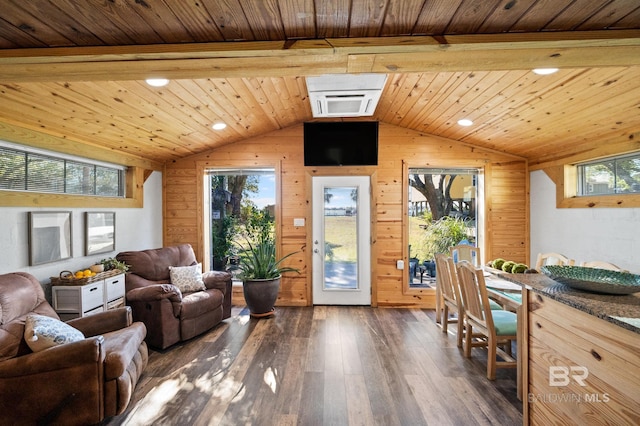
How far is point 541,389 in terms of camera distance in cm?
153

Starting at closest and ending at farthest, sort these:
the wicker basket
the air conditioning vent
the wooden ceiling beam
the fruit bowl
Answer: the fruit bowl < the wooden ceiling beam < the air conditioning vent < the wicker basket

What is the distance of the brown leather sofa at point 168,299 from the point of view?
→ 314 cm

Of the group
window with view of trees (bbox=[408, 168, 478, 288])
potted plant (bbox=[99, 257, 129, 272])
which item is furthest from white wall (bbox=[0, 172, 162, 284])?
window with view of trees (bbox=[408, 168, 478, 288])

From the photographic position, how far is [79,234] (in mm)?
3371

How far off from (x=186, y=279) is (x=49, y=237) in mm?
1433

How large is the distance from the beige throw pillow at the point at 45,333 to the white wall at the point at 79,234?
94 cm

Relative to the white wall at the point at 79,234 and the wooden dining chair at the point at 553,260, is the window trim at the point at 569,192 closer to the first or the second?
the wooden dining chair at the point at 553,260

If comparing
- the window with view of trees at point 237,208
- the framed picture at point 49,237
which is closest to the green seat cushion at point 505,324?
the window with view of trees at point 237,208

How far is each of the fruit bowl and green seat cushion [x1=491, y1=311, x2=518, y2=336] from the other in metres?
1.21

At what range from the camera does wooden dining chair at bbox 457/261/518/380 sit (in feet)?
8.49

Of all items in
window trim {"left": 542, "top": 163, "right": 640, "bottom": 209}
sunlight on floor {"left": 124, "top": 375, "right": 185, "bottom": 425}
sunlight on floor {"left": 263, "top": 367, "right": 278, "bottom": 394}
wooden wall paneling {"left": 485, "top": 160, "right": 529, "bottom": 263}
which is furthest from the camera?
wooden wall paneling {"left": 485, "top": 160, "right": 529, "bottom": 263}

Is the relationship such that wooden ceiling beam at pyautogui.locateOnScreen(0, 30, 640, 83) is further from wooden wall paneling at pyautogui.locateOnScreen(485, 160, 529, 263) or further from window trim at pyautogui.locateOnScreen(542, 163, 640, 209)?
wooden wall paneling at pyautogui.locateOnScreen(485, 160, 529, 263)

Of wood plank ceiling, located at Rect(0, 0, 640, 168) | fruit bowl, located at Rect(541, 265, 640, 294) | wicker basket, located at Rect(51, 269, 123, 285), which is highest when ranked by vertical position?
wood plank ceiling, located at Rect(0, 0, 640, 168)

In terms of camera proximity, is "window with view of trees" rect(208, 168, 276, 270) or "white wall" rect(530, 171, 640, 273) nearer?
"white wall" rect(530, 171, 640, 273)
